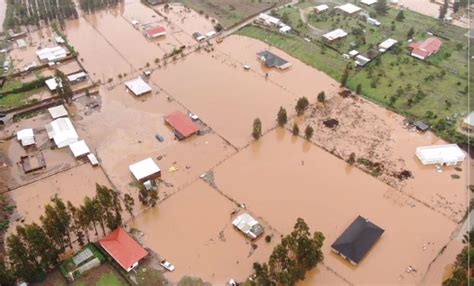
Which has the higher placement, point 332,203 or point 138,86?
point 138,86

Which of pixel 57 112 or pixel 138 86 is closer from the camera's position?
pixel 57 112

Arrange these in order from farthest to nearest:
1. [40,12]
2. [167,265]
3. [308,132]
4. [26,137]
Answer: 1. [40,12]
2. [308,132]
3. [26,137]
4. [167,265]

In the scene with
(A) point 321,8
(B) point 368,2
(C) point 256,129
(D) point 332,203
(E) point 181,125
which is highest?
(B) point 368,2

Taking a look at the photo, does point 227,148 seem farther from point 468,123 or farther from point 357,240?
point 468,123

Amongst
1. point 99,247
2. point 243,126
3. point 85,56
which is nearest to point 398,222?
point 243,126

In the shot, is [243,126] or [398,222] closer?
[398,222]

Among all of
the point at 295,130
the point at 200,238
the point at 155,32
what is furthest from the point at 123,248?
the point at 155,32

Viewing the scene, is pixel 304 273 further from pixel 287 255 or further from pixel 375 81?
pixel 375 81
